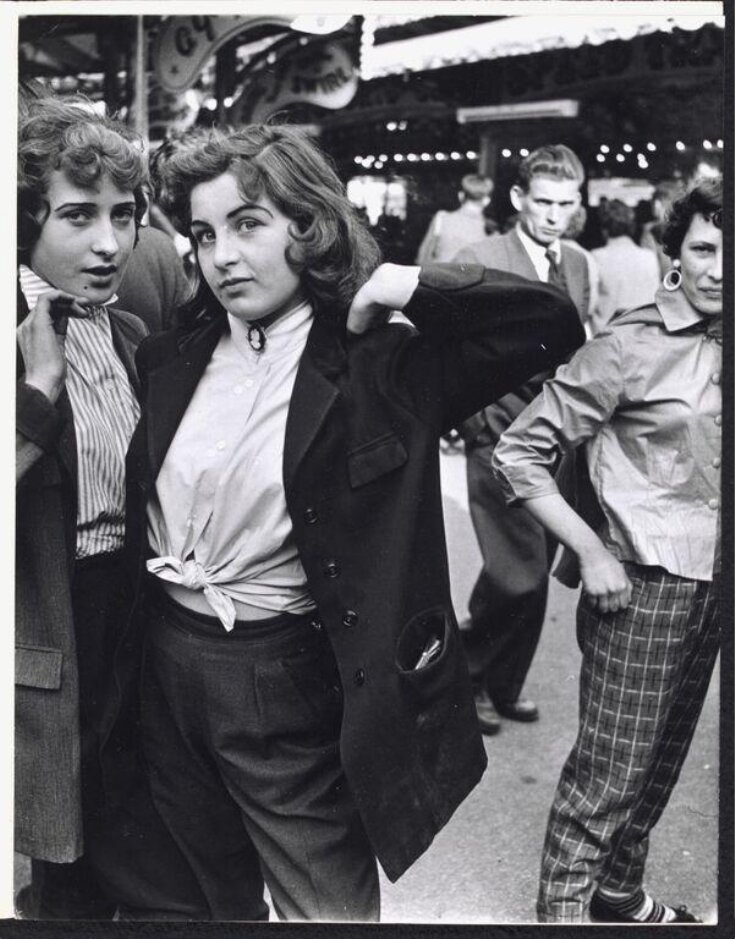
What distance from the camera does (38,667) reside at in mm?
2451

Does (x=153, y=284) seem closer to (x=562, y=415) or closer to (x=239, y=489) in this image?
(x=239, y=489)

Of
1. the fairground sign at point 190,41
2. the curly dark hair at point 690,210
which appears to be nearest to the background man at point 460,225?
the curly dark hair at point 690,210

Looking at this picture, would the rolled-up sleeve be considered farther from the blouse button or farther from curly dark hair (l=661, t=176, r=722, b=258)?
the blouse button

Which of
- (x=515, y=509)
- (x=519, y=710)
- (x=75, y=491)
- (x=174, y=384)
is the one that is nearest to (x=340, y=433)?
(x=174, y=384)

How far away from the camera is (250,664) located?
2.25 metres

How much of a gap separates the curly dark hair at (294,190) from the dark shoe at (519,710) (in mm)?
1753

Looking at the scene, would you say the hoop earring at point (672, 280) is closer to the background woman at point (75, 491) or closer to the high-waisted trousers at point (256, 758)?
the high-waisted trousers at point (256, 758)

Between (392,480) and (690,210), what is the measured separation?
89 cm

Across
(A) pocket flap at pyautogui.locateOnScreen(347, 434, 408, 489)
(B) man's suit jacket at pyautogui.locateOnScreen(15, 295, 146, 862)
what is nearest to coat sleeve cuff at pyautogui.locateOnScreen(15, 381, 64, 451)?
(B) man's suit jacket at pyautogui.locateOnScreen(15, 295, 146, 862)

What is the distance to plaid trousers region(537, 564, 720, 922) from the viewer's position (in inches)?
98.0

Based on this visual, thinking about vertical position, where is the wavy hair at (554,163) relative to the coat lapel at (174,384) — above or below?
above

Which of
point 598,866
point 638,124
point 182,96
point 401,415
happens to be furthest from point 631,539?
point 182,96

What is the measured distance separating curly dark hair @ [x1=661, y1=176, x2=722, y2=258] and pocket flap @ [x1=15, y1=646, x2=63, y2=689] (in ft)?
5.28

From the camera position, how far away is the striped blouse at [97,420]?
94.3 inches
